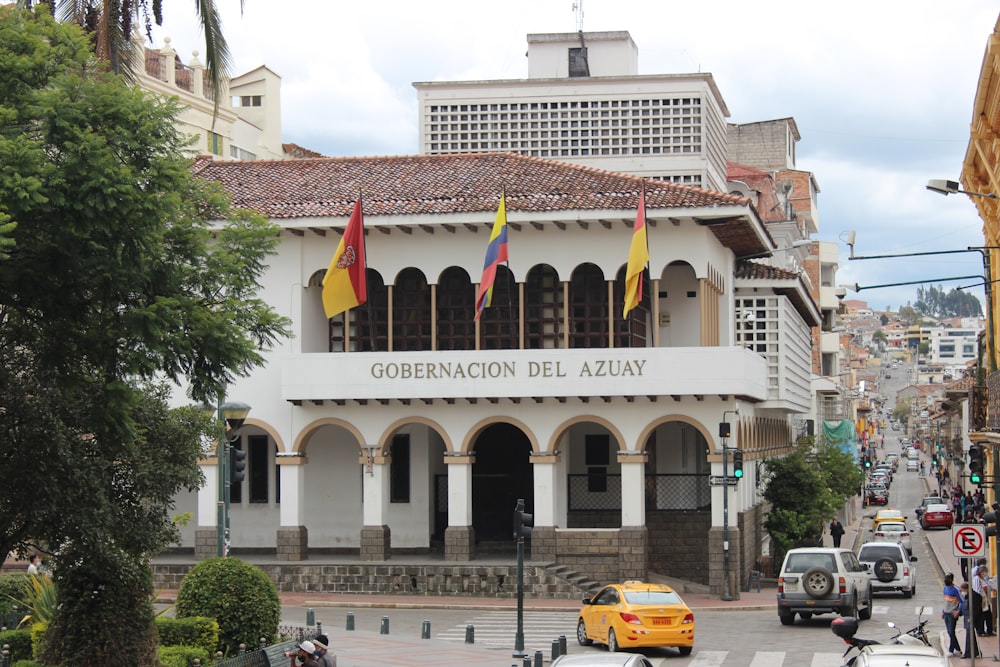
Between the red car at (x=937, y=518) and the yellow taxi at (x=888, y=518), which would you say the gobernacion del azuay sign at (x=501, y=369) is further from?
the red car at (x=937, y=518)

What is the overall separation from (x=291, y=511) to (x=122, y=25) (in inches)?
571

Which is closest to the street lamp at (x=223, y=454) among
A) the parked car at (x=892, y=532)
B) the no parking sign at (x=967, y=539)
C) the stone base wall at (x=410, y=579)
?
the stone base wall at (x=410, y=579)

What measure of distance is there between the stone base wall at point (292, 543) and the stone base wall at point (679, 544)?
29.5 feet

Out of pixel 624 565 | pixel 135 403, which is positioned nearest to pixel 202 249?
pixel 135 403

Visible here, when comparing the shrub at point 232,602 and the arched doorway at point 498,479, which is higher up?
the arched doorway at point 498,479

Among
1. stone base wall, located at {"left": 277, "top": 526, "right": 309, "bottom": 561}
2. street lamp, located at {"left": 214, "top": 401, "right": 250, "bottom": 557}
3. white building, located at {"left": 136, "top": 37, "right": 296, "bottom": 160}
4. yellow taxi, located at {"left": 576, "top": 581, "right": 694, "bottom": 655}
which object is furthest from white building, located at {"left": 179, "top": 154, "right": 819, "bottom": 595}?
white building, located at {"left": 136, "top": 37, "right": 296, "bottom": 160}

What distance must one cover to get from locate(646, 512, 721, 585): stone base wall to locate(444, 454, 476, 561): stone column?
4811mm

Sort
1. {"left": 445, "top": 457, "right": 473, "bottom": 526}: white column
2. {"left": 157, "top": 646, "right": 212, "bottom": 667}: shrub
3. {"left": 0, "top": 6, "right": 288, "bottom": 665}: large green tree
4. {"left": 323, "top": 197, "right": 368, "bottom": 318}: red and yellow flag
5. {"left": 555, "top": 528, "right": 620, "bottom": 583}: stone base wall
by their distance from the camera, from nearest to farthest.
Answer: {"left": 0, "top": 6, "right": 288, "bottom": 665}: large green tree < {"left": 157, "top": 646, "right": 212, "bottom": 667}: shrub < {"left": 323, "top": 197, "right": 368, "bottom": 318}: red and yellow flag < {"left": 555, "top": 528, "right": 620, "bottom": 583}: stone base wall < {"left": 445, "top": 457, "right": 473, "bottom": 526}: white column

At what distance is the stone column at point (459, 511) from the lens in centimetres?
3734

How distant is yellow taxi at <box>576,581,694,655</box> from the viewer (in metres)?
25.8

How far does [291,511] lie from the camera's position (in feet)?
126

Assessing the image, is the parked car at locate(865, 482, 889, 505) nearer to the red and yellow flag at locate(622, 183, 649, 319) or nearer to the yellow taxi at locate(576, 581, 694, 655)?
the red and yellow flag at locate(622, 183, 649, 319)

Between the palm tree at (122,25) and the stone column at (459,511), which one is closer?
the palm tree at (122,25)

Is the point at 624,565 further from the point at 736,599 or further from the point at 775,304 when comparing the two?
the point at 775,304
